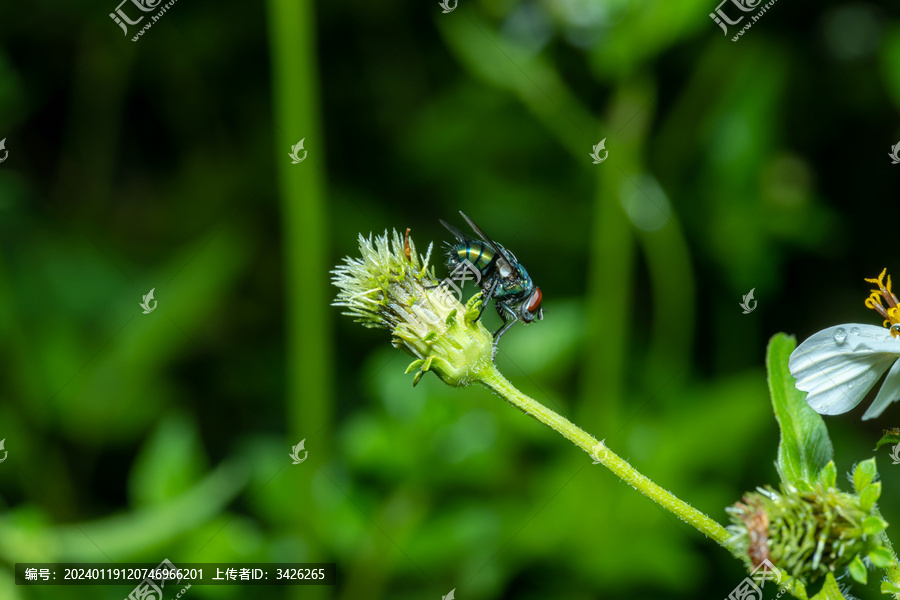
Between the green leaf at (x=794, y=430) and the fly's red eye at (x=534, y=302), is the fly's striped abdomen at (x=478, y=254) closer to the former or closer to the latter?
the fly's red eye at (x=534, y=302)

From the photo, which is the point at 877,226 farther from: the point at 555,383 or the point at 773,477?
the point at 555,383

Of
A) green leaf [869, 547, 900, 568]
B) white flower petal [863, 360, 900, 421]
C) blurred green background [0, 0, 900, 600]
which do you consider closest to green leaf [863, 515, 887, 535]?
green leaf [869, 547, 900, 568]

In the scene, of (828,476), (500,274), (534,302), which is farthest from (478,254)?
(828,476)

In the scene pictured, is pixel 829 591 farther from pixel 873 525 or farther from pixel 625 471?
pixel 625 471

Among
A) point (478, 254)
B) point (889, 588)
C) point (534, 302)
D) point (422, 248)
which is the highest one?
point (422, 248)

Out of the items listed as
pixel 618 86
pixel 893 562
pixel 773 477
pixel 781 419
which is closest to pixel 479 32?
pixel 618 86

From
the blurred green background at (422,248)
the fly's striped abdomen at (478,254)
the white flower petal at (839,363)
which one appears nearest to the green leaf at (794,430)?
the white flower petal at (839,363)

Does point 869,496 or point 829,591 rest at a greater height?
point 869,496
